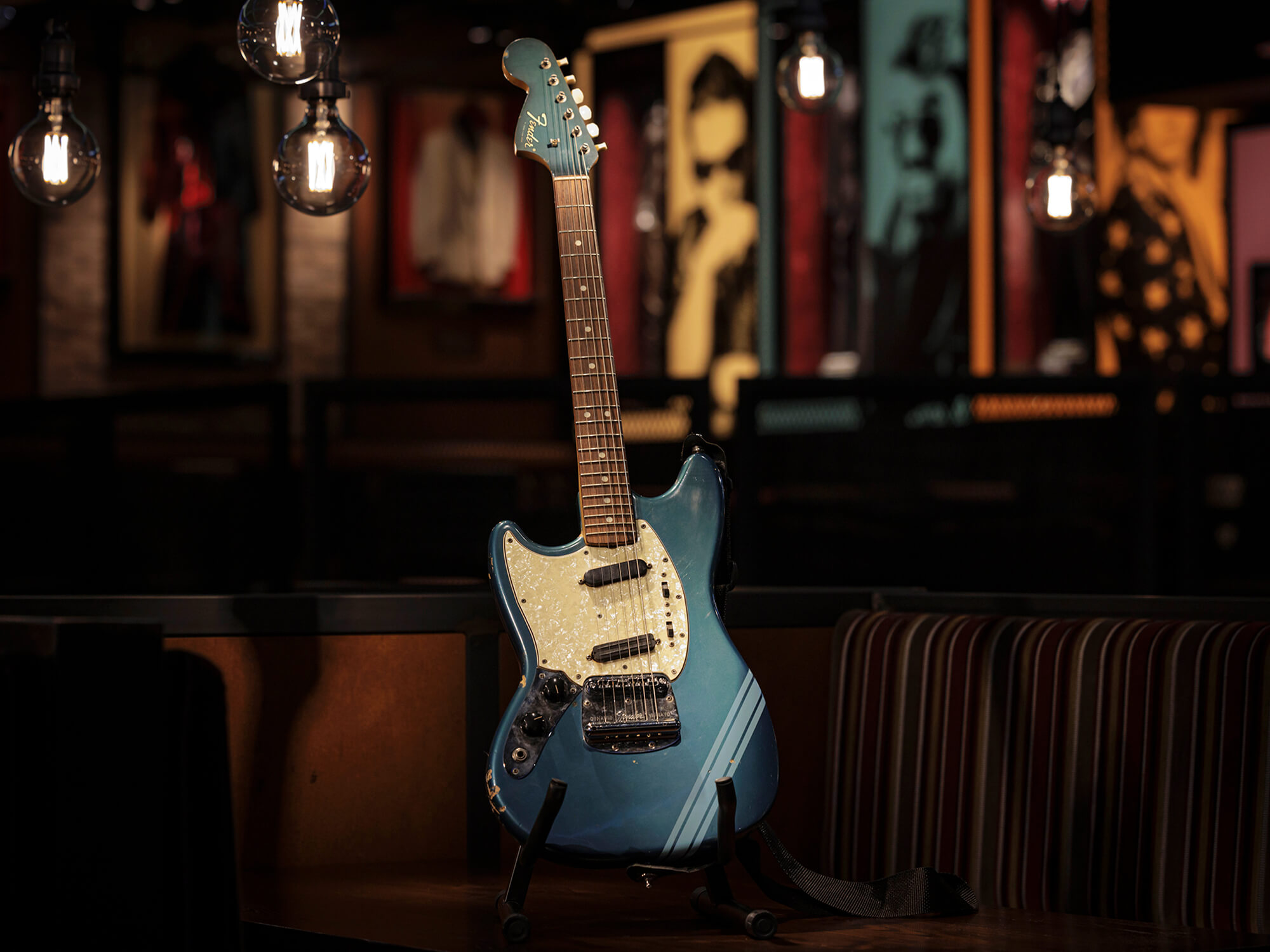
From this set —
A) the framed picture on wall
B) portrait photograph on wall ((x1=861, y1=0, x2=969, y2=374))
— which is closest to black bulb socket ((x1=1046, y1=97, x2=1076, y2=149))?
portrait photograph on wall ((x1=861, y1=0, x2=969, y2=374))

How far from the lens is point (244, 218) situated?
830 centimetres

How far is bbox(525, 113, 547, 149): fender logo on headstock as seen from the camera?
6.91 feet

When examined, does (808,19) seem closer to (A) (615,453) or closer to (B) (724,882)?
(A) (615,453)

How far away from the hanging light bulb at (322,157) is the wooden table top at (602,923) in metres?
1.04

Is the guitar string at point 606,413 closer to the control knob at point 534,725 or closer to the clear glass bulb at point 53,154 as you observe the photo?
Result: the control knob at point 534,725

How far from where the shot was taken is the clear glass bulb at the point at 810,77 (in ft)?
11.9

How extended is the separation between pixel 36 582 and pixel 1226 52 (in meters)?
5.07

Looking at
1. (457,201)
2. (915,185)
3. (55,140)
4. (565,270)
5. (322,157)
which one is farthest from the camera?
(457,201)

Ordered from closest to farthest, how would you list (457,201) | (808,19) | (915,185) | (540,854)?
(540,854), (808,19), (915,185), (457,201)

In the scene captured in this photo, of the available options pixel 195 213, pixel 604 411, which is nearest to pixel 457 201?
pixel 195 213

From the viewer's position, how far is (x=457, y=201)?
8.81 metres

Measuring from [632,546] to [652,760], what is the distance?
0.28 meters

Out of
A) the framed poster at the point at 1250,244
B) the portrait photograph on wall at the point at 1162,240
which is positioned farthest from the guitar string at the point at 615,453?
the framed poster at the point at 1250,244

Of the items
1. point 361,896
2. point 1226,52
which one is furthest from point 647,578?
point 1226,52
